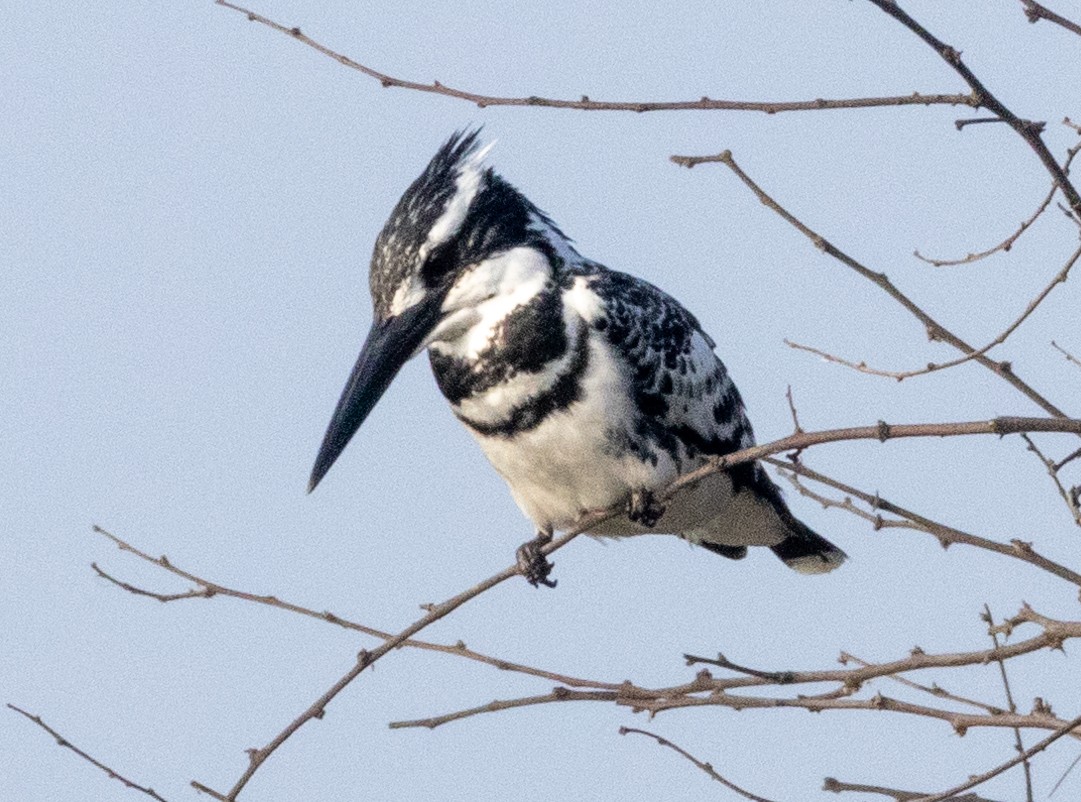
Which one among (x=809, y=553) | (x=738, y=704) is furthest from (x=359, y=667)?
(x=809, y=553)

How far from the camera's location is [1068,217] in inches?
120

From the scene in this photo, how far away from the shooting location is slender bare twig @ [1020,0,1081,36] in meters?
2.62

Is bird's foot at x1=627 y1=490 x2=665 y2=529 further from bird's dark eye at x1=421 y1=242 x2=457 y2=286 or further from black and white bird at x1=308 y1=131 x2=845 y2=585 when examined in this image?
bird's dark eye at x1=421 y1=242 x2=457 y2=286

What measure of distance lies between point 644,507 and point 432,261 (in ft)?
2.55

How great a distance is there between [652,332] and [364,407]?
2.49ft

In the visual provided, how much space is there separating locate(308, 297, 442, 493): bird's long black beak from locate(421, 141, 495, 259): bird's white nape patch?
17 centimetres

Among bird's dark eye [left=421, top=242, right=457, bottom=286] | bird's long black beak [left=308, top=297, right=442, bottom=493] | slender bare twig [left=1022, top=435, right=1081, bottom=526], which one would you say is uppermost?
bird's dark eye [left=421, top=242, right=457, bottom=286]

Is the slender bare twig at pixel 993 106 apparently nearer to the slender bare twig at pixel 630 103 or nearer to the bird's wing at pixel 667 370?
the slender bare twig at pixel 630 103

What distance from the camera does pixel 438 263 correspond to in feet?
13.1

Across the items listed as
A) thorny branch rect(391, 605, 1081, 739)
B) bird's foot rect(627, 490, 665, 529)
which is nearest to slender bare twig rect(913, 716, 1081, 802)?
thorny branch rect(391, 605, 1081, 739)

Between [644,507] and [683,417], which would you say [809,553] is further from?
[644,507]

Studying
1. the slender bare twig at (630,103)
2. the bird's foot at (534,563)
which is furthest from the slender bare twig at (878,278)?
the bird's foot at (534,563)

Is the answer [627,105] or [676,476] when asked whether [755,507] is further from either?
[627,105]

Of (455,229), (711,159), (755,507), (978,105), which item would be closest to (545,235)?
(455,229)
